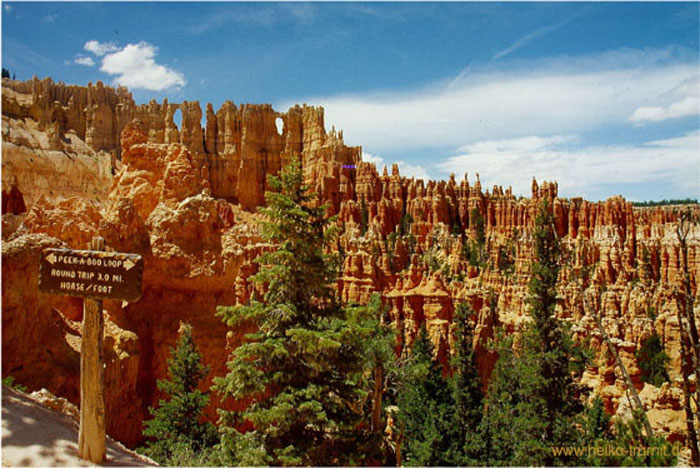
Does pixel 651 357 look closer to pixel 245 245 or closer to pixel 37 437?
pixel 245 245

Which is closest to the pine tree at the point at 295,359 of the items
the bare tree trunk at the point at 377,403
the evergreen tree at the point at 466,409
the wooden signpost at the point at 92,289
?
the wooden signpost at the point at 92,289

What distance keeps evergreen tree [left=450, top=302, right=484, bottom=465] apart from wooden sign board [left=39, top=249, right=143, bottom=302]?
17215 millimetres

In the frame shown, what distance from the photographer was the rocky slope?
12133mm

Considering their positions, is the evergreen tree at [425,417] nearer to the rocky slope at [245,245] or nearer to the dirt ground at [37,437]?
the rocky slope at [245,245]

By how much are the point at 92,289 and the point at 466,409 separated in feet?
61.9

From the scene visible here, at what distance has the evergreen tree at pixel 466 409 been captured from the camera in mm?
20266

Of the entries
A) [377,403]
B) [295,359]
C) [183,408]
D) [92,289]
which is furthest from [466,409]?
[92,289]

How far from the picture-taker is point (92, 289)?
6.44 meters

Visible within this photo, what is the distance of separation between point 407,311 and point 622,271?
26622mm

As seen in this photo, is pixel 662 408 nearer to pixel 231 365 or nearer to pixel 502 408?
pixel 502 408

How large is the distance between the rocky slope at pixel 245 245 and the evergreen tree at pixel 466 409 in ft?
19.0

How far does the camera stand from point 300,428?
28.4 ft

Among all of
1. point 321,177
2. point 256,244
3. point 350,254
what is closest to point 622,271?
point 350,254

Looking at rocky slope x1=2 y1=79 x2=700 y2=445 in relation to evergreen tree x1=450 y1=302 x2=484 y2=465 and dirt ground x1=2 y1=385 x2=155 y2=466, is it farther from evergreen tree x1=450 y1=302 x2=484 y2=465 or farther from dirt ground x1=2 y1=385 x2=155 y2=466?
evergreen tree x1=450 y1=302 x2=484 y2=465
